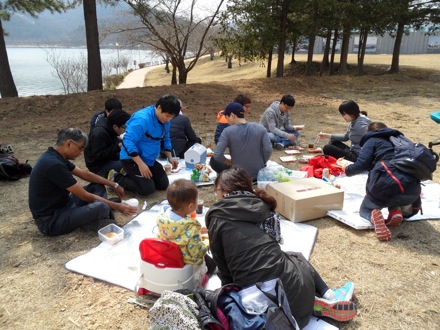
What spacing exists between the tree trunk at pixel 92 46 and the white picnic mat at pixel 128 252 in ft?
28.4

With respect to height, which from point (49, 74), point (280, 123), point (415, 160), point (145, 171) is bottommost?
point (49, 74)

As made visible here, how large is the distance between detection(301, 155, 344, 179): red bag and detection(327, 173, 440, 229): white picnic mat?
0.37ft

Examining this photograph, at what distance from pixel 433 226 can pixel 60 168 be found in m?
3.53

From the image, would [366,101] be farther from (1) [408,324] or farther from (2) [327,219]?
(1) [408,324]

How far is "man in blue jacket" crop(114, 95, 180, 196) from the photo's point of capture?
395 cm

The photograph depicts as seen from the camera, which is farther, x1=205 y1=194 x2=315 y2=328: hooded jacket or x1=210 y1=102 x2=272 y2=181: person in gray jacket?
x1=210 y1=102 x2=272 y2=181: person in gray jacket

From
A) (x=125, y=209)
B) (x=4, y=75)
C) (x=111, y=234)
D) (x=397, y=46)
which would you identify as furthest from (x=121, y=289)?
(x=397, y=46)

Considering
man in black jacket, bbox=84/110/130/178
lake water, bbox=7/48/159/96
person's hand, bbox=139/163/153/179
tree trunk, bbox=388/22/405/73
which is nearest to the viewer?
person's hand, bbox=139/163/153/179

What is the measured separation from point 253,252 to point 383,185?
71.6 inches

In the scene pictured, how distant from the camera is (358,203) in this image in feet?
12.9

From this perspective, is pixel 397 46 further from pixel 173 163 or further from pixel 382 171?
pixel 382 171

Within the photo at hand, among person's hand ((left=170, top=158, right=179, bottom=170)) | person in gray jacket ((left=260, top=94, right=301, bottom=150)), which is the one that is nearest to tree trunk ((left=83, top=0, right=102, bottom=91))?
person in gray jacket ((left=260, top=94, right=301, bottom=150))

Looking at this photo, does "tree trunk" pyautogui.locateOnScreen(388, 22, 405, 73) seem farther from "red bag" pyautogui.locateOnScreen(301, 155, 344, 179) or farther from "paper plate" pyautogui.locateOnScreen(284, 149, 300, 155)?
Result: "red bag" pyautogui.locateOnScreen(301, 155, 344, 179)

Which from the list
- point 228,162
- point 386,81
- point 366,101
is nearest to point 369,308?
point 228,162
